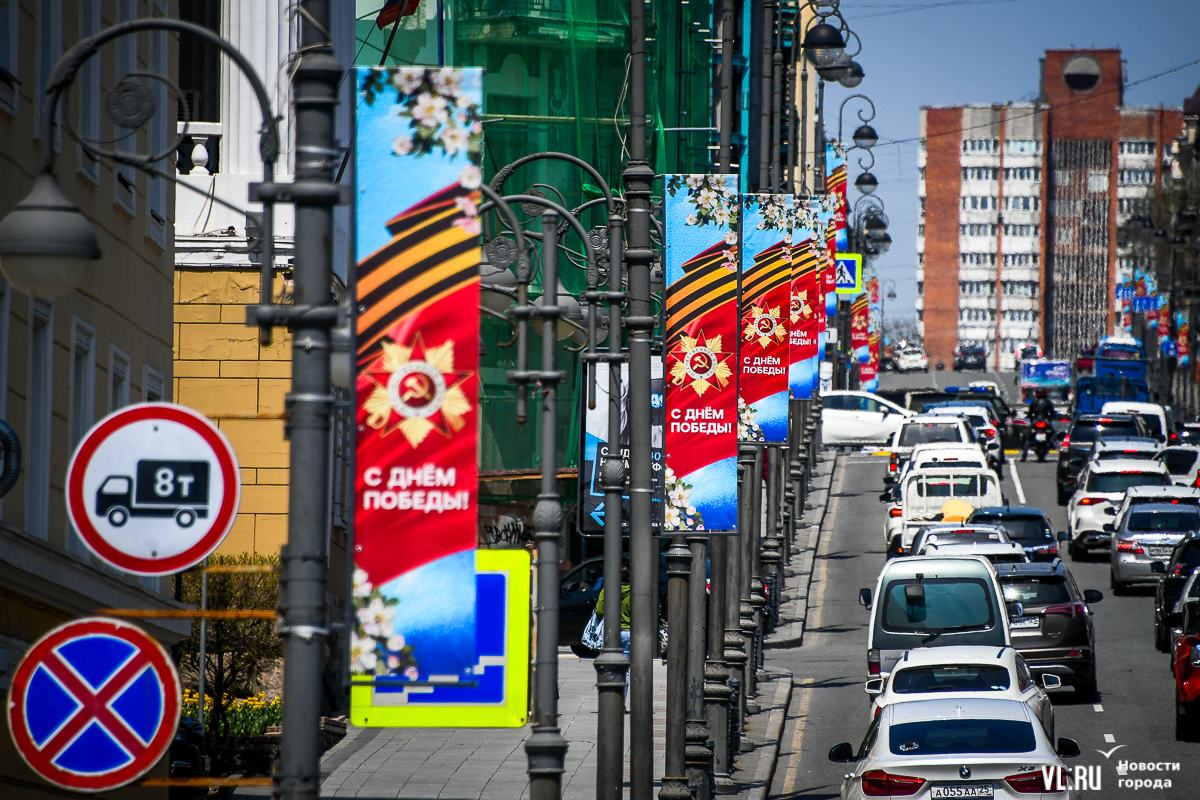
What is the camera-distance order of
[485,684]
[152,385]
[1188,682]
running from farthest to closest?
[1188,682]
[152,385]
[485,684]

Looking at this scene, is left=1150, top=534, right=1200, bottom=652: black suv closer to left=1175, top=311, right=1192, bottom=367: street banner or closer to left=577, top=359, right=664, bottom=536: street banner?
left=577, top=359, right=664, bottom=536: street banner

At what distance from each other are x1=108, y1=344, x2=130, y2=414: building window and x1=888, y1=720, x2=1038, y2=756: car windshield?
7.75m

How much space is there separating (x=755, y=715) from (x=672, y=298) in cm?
951

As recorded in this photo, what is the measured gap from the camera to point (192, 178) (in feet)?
70.7

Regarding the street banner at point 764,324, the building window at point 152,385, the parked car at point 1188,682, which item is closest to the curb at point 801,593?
the parked car at point 1188,682

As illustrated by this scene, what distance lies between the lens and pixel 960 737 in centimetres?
1326

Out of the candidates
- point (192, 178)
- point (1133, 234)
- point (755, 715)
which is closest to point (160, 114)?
point (192, 178)

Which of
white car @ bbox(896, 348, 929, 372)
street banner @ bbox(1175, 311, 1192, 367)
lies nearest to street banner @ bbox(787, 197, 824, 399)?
street banner @ bbox(1175, 311, 1192, 367)

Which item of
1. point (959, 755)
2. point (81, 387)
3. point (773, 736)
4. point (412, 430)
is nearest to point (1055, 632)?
point (773, 736)

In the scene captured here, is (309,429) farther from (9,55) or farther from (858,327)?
(858,327)

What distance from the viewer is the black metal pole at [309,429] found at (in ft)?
23.6

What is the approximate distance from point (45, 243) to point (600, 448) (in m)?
9.15

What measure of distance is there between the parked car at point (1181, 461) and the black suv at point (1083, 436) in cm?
206

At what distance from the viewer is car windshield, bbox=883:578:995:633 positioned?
2081 cm
